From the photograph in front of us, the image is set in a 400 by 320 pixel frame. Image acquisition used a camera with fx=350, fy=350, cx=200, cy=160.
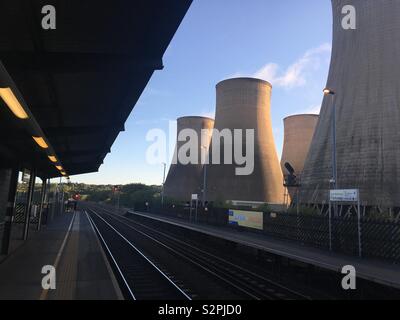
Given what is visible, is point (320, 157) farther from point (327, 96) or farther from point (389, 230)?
point (389, 230)

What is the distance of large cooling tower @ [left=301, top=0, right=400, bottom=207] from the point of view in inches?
920

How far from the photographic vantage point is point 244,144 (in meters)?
50.8

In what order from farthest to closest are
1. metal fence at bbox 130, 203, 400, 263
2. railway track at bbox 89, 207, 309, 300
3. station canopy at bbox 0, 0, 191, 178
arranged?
metal fence at bbox 130, 203, 400, 263 < railway track at bbox 89, 207, 309, 300 < station canopy at bbox 0, 0, 191, 178

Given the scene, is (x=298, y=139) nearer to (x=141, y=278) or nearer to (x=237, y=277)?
(x=237, y=277)

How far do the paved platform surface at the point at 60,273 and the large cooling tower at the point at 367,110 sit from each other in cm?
1802

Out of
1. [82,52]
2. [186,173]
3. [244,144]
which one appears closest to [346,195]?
[82,52]

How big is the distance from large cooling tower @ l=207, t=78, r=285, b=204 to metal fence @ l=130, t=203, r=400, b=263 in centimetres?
2881

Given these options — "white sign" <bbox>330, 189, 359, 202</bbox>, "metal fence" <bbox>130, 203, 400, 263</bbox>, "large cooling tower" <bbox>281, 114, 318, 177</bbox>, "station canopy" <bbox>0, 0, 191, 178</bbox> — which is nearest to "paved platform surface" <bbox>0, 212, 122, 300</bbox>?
"station canopy" <bbox>0, 0, 191, 178</bbox>

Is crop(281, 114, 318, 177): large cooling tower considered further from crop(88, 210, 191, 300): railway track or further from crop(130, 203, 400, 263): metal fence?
crop(88, 210, 191, 300): railway track

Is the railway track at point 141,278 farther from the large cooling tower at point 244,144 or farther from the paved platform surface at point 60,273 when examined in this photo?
the large cooling tower at point 244,144

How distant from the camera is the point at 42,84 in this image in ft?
29.7

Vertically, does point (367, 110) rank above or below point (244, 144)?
below

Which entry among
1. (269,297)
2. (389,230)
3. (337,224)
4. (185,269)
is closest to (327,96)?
(337,224)

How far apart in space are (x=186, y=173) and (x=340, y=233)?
5047cm
